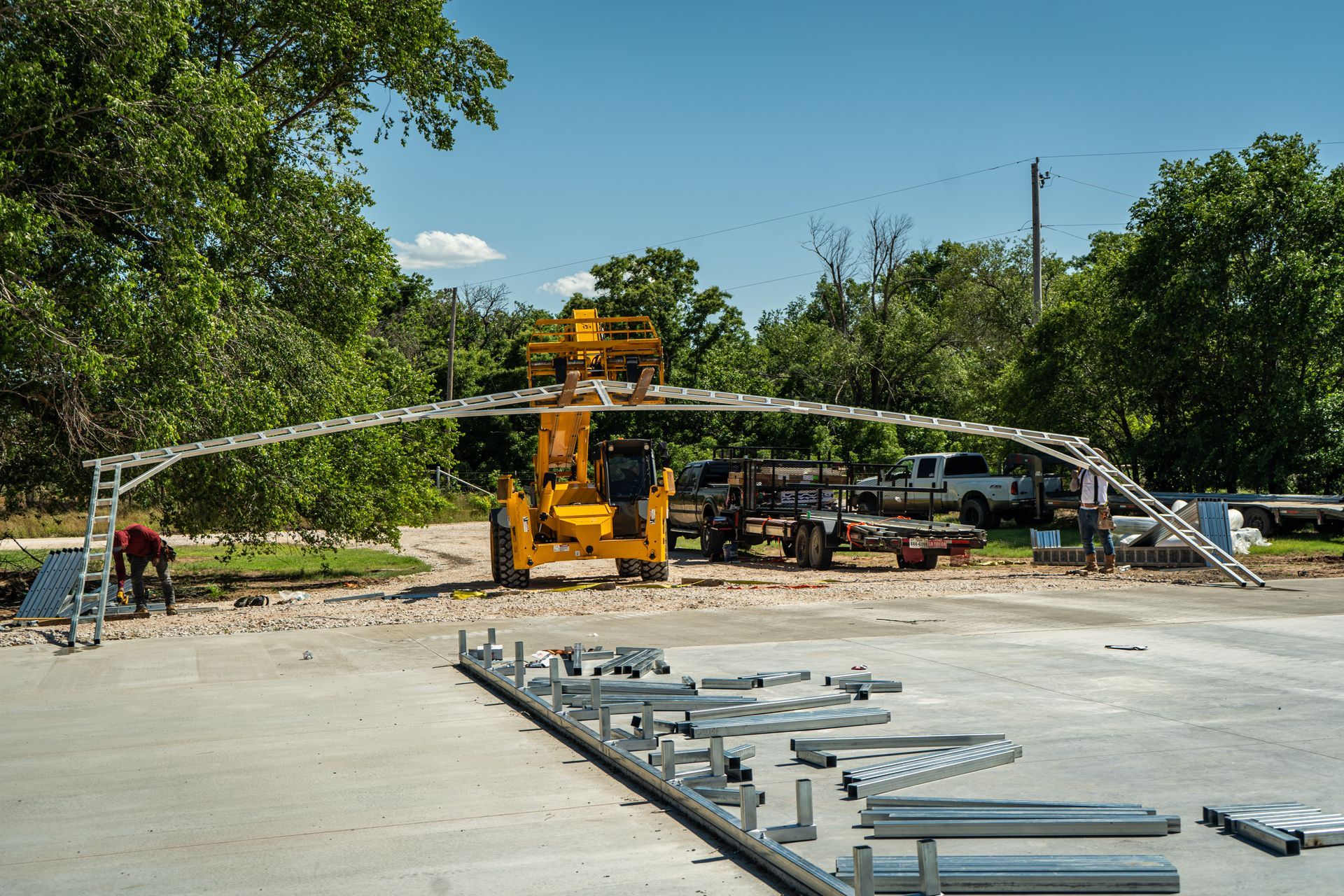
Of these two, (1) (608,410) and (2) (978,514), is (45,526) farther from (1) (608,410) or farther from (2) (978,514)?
(2) (978,514)

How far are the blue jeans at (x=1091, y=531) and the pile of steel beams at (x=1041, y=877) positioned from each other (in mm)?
15839

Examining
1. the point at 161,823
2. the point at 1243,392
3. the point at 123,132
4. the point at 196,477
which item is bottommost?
the point at 161,823

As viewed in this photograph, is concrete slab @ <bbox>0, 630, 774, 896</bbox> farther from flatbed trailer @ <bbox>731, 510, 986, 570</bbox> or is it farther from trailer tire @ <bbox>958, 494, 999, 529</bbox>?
trailer tire @ <bbox>958, 494, 999, 529</bbox>

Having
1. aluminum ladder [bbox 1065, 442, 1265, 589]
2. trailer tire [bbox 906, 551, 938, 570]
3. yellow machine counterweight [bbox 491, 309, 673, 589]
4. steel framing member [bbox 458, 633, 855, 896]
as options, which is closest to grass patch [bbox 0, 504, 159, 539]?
yellow machine counterweight [bbox 491, 309, 673, 589]

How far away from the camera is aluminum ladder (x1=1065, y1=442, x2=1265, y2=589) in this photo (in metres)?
17.5

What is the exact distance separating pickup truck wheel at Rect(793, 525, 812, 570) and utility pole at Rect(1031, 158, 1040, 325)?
1782 cm

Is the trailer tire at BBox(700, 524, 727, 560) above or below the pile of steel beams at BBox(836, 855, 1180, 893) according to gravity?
above

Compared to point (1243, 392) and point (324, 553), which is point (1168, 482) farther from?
point (324, 553)

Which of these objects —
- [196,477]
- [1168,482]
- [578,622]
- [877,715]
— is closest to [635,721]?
[877,715]

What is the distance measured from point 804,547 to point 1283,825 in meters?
17.1

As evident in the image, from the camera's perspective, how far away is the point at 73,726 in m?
8.55

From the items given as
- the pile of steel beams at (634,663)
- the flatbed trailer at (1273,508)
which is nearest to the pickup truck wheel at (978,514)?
the flatbed trailer at (1273,508)

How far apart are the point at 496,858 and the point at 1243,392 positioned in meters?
27.6

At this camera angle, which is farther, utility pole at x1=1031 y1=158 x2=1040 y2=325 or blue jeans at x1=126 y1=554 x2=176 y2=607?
utility pole at x1=1031 y1=158 x2=1040 y2=325
